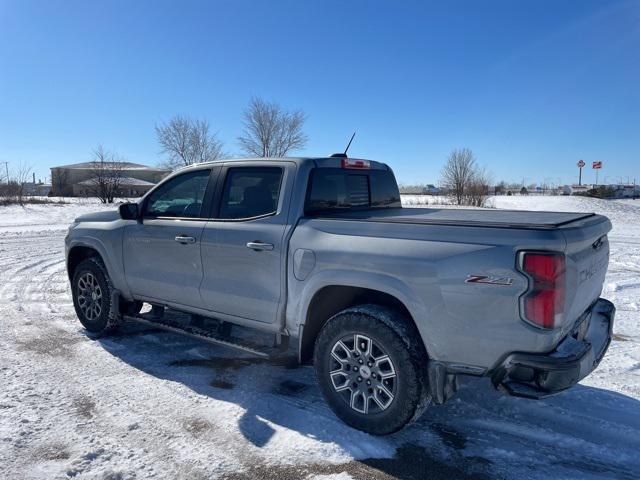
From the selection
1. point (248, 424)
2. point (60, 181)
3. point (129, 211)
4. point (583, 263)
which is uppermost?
point (60, 181)

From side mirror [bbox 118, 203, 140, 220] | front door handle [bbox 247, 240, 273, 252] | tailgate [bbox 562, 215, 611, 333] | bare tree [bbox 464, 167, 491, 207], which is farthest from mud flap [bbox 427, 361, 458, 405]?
bare tree [bbox 464, 167, 491, 207]

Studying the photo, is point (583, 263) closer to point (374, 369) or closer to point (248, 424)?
point (374, 369)

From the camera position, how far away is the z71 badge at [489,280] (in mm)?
2545

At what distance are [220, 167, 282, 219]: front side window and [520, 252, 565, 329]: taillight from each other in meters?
1.98

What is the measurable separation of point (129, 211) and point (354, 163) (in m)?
2.33

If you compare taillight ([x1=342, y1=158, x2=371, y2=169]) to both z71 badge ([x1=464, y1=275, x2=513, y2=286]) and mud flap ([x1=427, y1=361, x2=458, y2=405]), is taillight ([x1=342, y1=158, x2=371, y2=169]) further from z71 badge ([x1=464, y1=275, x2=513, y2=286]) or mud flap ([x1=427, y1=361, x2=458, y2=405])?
mud flap ([x1=427, y1=361, x2=458, y2=405])

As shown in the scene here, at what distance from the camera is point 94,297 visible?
17.1 feet

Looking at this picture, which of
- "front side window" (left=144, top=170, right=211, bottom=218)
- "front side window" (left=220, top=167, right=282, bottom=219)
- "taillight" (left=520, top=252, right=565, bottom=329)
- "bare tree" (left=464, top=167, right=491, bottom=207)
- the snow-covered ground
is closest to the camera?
"taillight" (left=520, top=252, right=565, bottom=329)

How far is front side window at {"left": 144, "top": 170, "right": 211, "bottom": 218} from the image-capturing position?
4.34 m

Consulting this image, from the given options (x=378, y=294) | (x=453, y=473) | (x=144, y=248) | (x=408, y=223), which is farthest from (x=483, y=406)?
(x=144, y=248)

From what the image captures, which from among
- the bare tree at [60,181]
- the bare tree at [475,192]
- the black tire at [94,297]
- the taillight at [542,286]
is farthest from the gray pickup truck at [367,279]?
the bare tree at [60,181]

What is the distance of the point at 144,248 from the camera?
463cm

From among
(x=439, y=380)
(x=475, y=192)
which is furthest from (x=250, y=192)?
(x=475, y=192)

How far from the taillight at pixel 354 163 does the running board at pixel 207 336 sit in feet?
5.64
